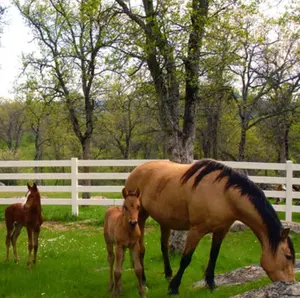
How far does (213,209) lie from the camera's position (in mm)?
4934

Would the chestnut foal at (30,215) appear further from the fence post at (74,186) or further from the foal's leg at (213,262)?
the fence post at (74,186)

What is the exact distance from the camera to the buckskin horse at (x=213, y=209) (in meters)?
4.50

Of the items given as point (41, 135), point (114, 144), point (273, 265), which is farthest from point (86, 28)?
point (41, 135)

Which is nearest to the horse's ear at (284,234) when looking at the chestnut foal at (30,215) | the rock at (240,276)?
the rock at (240,276)

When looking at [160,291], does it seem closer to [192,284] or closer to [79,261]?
[192,284]

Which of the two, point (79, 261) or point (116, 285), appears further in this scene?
point (79, 261)

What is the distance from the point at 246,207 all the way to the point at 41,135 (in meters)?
39.8

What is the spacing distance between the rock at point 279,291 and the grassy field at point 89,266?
1.09m

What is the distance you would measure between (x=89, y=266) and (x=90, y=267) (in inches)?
1.4

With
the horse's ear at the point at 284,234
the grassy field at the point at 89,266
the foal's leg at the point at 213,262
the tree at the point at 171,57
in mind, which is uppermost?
the tree at the point at 171,57

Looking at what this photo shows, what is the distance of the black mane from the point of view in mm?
4609

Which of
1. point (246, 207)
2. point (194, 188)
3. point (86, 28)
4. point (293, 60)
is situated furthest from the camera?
point (293, 60)

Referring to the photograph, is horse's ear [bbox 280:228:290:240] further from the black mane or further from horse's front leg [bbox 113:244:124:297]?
horse's front leg [bbox 113:244:124:297]

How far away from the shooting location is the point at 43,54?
756 inches
